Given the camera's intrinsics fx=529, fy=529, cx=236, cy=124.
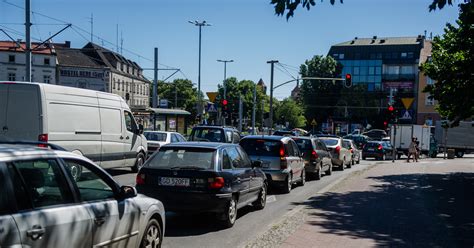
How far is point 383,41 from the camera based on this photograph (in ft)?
331

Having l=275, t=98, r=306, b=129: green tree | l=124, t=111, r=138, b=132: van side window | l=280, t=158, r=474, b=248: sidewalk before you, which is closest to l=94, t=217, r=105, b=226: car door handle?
l=280, t=158, r=474, b=248: sidewalk

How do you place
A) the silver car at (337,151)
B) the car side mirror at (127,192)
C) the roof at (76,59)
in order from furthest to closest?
the roof at (76,59)
the silver car at (337,151)
the car side mirror at (127,192)

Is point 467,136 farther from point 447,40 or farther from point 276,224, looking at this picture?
point 276,224

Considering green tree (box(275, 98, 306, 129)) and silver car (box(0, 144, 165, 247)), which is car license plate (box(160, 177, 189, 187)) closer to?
silver car (box(0, 144, 165, 247))

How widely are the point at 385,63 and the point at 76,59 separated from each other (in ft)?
177

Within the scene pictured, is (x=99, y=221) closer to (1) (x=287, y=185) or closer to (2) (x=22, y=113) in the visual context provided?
(2) (x=22, y=113)

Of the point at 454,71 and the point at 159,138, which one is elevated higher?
the point at 454,71

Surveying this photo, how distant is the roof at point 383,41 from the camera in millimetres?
97812

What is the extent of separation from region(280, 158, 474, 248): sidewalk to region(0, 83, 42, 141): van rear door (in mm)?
6612

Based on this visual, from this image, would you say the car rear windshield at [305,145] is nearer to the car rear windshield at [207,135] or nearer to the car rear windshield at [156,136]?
the car rear windshield at [207,135]

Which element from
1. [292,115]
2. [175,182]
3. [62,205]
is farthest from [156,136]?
[292,115]

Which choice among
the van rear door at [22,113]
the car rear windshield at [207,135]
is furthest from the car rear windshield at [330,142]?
the van rear door at [22,113]

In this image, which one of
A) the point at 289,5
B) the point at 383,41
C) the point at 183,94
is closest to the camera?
the point at 289,5

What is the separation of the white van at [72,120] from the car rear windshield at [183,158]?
12.3 ft
